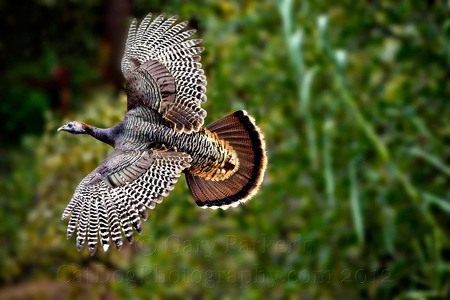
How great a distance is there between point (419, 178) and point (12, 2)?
473 centimetres

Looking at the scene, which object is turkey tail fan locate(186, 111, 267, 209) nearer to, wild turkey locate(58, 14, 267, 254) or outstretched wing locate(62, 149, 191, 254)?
wild turkey locate(58, 14, 267, 254)

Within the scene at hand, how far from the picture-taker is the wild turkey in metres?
1.39

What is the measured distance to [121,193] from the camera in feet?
4.73

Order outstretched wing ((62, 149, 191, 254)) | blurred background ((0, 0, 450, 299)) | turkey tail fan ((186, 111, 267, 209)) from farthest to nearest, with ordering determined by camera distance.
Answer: blurred background ((0, 0, 450, 299)) → turkey tail fan ((186, 111, 267, 209)) → outstretched wing ((62, 149, 191, 254))

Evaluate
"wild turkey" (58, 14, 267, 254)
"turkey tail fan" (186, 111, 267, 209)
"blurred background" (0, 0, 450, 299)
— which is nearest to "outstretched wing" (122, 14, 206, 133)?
"wild turkey" (58, 14, 267, 254)

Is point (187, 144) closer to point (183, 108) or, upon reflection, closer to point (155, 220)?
point (183, 108)

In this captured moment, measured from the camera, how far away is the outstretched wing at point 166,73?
56.9 inches

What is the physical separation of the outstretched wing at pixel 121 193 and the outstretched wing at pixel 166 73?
0.25 ft

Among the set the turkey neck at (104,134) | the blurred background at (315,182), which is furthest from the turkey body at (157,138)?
the blurred background at (315,182)

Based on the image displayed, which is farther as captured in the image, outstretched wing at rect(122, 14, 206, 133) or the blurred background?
the blurred background

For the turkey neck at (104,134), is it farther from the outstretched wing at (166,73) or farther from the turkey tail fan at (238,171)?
the turkey tail fan at (238,171)

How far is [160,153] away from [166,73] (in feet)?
0.75

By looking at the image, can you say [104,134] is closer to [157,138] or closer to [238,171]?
[157,138]

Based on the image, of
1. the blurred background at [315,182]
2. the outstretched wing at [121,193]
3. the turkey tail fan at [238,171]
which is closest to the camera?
the outstretched wing at [121,193]
